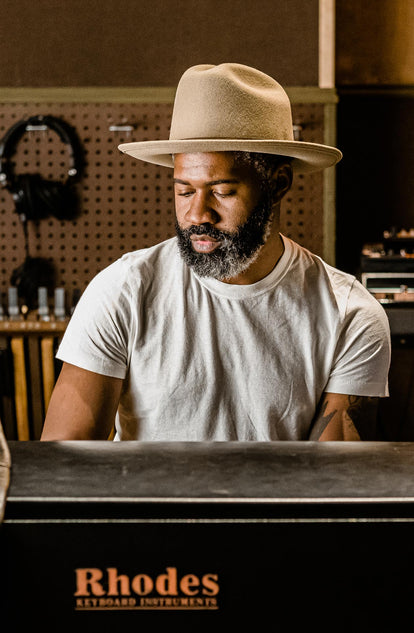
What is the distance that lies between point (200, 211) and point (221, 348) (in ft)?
1.09

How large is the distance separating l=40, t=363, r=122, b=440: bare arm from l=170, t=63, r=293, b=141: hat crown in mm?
619

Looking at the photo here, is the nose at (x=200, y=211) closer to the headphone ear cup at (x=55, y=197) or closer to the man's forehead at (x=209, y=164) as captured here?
the man's forehead at (x=209, y=164)

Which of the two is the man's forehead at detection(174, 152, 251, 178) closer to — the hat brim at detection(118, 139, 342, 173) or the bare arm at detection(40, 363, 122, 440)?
the hat brim at detection(118, 139, 342, 173)

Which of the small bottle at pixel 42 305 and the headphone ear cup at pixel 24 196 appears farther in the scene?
the headphone ear cup at pixel 24 196

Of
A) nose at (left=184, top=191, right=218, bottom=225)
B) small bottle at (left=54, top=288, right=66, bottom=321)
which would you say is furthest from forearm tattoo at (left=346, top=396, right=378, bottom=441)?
small bottle at (left=54, top=288, right=66, bottom=321)

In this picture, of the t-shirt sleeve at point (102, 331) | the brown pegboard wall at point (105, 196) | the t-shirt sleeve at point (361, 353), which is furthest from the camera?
the brown pegboard wall at point (105, 196)

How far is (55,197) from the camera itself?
4.16m

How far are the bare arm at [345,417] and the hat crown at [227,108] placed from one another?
0.66 m

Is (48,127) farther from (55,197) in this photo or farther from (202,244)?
(202,244)

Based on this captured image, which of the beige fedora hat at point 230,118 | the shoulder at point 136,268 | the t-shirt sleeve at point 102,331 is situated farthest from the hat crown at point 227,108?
the t-shirt sleeve at point 102,331

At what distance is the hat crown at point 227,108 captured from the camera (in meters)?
1.58

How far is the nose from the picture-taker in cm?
153
